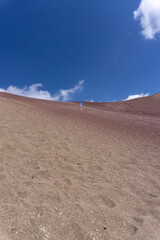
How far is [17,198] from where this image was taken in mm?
3047

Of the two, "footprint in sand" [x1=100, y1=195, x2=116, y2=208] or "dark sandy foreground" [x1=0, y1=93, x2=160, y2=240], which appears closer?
"dark sandy foreground" [x1=0, y1=93, x2=160, y2=240]

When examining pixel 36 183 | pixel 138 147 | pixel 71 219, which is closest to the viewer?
pixel 71 219

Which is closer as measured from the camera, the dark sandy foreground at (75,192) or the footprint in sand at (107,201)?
the dark sandy foreground at (75,192)

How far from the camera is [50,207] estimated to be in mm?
2932

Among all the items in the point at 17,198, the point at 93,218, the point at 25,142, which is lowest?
the point at 93,218

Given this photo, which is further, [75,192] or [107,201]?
[75,192]

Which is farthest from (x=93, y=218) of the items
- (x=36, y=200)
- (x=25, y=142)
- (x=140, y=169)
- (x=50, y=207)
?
(x=25, y=142)

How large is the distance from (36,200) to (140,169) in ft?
11.1

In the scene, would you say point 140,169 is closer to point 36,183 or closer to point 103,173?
point 103,173

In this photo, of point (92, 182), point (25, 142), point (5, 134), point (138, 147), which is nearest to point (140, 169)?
point (92, 182)

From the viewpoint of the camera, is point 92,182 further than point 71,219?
Yes

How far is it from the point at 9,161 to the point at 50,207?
7.12ft

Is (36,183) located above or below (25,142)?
below

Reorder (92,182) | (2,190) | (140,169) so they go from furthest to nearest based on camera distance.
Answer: (140,169) < (92,182) < (2,190)
